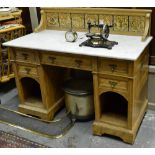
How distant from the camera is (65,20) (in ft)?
8.05

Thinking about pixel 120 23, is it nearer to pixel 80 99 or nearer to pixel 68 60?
pixel 68 60

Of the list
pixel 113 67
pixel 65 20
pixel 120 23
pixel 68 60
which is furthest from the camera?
pixel 65 20

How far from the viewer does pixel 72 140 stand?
7.14 ft

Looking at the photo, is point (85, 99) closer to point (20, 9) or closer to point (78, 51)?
point (78, 51)

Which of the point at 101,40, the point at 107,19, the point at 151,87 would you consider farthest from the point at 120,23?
the point at 151,87

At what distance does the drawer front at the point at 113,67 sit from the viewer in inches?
71.4

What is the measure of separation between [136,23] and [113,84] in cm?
59

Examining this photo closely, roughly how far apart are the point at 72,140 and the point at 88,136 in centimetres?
14

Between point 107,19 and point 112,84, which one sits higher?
point 107,19

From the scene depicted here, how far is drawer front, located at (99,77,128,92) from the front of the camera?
6.20 feet

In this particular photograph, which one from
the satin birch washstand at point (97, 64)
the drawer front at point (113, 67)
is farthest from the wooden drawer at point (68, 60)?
the drawer front at point (113, 67)

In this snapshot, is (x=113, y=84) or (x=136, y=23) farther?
(x=136, y=23)

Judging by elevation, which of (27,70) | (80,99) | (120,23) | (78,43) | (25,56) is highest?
(120,23)
